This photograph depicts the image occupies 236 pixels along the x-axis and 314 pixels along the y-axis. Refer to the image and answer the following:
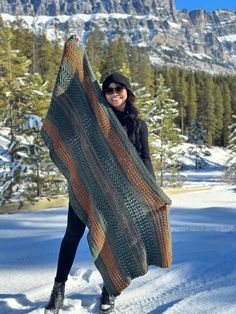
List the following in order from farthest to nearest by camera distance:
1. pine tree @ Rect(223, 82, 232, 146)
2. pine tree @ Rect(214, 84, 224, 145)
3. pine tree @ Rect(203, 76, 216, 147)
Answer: pine tree @ Rect(214, 84, 224, 145), pine tree @ Rect(223, 82, 232, 146), pine tree @ Rect(203, 76, 216, 147)

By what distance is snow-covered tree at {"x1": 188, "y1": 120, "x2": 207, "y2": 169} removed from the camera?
5150cm

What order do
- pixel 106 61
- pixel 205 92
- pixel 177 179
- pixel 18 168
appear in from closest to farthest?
1. pixel 18 168
2. pixel 177 179
3. pixel 106 61
4. pixel 205 92

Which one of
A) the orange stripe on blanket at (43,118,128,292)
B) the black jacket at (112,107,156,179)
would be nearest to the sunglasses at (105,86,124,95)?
the black jacket at (112,107,156,179)

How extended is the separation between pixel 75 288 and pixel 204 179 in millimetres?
37735

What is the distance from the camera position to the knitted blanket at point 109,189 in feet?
8.52

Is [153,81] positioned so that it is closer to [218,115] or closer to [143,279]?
[218,115]

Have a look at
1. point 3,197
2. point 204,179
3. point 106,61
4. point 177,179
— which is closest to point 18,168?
point 3,197

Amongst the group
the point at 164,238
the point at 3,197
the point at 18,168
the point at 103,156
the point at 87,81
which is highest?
the point at 87,81

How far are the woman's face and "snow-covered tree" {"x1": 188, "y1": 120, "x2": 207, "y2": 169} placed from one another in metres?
48.8

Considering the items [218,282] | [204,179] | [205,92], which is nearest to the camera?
[218,282]

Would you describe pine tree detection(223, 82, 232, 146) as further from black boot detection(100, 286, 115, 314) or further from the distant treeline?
black boot detection(100, 286, 115, 314)

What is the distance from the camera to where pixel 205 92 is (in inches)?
2462

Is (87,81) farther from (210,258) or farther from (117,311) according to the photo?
(210,258)

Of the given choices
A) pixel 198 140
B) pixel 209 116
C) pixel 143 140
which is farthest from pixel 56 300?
pixel 209 116
